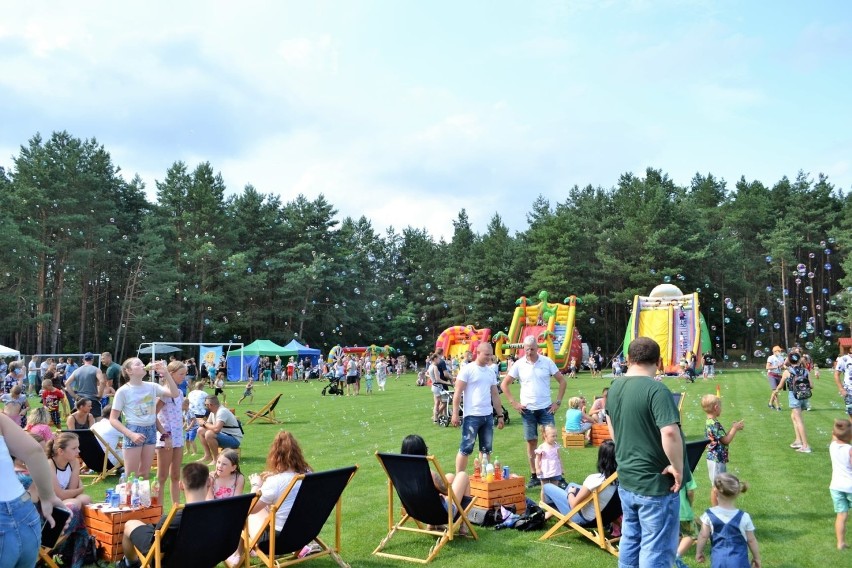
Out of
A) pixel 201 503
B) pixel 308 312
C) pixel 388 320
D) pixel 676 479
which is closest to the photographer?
pixel 676 479

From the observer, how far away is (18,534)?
270cm

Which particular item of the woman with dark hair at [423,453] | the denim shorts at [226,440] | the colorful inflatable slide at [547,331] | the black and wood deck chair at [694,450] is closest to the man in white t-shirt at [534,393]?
the woman with dark hair at [423,453]

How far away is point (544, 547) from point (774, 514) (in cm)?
273

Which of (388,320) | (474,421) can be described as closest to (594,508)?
(474,421)

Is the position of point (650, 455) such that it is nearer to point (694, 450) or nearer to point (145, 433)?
point (694, 450)

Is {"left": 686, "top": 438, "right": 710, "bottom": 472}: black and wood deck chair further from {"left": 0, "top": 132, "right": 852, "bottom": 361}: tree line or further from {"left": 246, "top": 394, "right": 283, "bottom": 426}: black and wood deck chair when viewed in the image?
{"left": 0, "top": 132, "right": 852, "bottom": 361}: tree line

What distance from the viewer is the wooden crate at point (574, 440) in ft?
36.1

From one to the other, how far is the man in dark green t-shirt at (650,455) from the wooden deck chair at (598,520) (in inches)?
60.3

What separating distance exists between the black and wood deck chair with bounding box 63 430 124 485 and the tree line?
30033mm

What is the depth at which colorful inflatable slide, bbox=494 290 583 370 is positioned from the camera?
33.4m

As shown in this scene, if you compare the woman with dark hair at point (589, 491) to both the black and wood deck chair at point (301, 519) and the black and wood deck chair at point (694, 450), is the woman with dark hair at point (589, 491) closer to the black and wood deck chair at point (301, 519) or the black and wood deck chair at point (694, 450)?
the black and wood deck chair at point (694, 450)

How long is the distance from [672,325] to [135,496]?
104 feet

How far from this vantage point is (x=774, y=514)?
6.90 metres

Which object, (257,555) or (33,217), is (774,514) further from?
(33,217)
